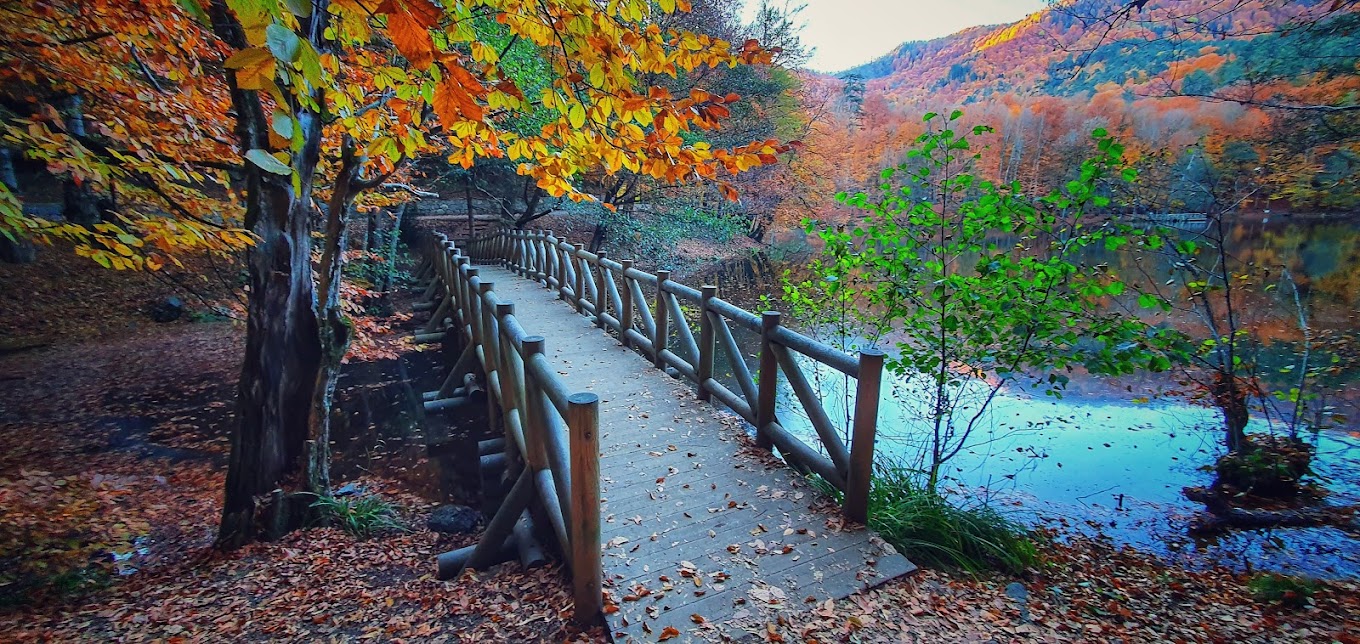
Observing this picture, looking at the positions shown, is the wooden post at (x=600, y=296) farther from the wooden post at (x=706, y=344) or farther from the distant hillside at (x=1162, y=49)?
the distant hillside at (x=1162, y=49)

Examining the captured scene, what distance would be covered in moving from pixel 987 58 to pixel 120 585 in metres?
32.6

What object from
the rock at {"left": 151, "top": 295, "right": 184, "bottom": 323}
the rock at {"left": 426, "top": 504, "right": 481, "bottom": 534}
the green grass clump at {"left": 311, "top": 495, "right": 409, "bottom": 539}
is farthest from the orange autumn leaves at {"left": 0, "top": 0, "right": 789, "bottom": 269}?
the rock at {"left": 151, "top": 295, "right": 184, "bottom": 323}

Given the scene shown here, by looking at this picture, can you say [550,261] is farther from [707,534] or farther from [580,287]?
[707,534]

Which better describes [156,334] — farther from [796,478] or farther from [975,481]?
[975,481]

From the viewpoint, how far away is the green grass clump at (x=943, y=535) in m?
3.93

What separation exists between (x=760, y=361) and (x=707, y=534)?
1.52 metres

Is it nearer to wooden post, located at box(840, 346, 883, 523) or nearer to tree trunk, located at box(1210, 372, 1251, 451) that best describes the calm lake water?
tree trunk, located at box(1210, 372, 1251, 451)

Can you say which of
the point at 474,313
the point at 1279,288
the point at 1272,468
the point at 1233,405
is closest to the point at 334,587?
the point at 474,313

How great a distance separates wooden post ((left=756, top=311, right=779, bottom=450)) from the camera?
450 cm

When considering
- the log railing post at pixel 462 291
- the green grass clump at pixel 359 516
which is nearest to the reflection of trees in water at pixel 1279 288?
the log railing post at pixel 462 291

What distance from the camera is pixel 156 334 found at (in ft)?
36.7

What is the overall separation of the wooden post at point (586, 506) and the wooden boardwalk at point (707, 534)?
150 mm

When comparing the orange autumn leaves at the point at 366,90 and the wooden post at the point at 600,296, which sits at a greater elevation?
the orange autumn leaves at the point at 366,90

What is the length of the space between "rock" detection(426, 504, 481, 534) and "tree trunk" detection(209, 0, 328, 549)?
1079 millimetres
